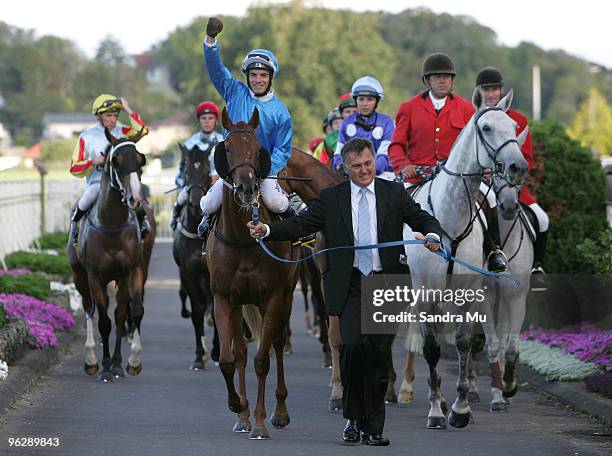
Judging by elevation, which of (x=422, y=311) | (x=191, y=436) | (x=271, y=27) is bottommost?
(x=191, y=436)

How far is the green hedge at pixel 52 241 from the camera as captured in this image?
2339 centimetres

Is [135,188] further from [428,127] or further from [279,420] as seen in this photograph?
[279,420]

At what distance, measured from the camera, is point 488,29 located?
524ft

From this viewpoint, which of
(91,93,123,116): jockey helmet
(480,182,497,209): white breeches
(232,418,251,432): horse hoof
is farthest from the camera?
(91,93,123,116): jockey helmet

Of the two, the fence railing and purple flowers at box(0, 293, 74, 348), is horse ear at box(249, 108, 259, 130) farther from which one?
the fence railing

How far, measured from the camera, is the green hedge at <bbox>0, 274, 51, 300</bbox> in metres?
15.2

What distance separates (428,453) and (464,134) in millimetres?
2798

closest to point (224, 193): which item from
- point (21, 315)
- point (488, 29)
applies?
point (21, 315)

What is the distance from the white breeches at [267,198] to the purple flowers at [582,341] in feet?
11.7

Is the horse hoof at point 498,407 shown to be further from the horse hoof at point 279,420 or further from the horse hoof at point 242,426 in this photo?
the horse hoof at point 242,426

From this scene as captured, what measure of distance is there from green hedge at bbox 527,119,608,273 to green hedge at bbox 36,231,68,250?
10688mm

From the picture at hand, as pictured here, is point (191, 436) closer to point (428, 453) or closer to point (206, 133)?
point (428, 453)

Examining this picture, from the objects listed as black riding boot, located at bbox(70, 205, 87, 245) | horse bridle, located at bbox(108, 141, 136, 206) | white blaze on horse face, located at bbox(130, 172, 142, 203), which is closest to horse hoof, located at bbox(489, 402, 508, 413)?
white blaze on horse face, located at bbox(130, 172, 142, 203)

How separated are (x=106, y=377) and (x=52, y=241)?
1103 cm
